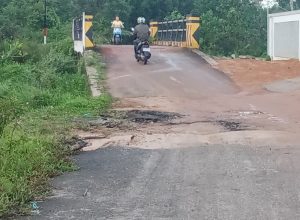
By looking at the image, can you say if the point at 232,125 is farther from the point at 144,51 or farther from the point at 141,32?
the point at 141,32

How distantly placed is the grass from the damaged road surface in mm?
266

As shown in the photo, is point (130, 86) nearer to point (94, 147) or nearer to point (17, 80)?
point (17, 80)

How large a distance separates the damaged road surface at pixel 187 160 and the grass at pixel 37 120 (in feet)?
0.87

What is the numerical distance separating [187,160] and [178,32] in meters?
20.1

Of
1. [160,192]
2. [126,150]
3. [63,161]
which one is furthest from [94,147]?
[160,192]

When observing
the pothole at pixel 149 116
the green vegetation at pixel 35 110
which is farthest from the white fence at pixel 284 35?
the pothole at pixel 149 116

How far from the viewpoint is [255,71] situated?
18.8 m

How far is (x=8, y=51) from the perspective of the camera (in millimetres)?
20266

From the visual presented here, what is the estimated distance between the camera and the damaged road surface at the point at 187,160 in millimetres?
5773

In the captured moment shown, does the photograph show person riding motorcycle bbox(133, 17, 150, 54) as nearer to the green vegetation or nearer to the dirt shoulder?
the green vegetation

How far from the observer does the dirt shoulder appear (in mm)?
17125

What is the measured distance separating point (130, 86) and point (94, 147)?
7.14m

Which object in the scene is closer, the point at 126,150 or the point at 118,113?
the point at 126,150

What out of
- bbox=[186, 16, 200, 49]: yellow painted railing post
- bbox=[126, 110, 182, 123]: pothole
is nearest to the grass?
bbox=[126, 110, 182, 123]: pothole
